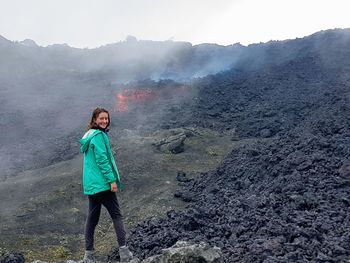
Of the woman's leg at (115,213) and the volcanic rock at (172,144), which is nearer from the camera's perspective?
the woman's leg at (115,213)

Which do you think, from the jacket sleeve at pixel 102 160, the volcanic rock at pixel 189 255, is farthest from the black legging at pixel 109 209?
the volcanic rock at pixel 189 255

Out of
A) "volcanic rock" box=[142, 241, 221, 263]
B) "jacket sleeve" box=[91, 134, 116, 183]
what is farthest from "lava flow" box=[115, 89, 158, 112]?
"volcanic rock" box=[142, 241, 221, 263]

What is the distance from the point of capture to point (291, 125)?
19.1 metres

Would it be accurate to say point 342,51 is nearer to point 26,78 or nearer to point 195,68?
point 195,68

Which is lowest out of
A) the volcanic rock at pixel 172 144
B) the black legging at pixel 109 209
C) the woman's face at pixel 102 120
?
the volcanic rock at pixel 172 144

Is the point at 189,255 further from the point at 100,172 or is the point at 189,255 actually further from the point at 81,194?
the point at 81,194

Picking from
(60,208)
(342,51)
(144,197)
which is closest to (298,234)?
(144,197)

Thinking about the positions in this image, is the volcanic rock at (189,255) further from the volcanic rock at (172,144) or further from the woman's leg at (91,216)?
the volcanic rock at (172,144)

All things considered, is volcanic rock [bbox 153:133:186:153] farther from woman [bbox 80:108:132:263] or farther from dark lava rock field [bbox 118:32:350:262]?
woman [bbox 80:108:132:263]

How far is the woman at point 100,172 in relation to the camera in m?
6.45

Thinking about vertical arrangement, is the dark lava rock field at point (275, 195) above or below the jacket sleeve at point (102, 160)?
below

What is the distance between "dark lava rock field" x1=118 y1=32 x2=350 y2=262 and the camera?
637 centimetres

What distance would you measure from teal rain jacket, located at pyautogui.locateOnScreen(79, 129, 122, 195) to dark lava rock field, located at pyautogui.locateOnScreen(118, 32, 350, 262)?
1848 millimetres

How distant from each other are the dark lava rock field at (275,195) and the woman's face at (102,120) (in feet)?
8.06
